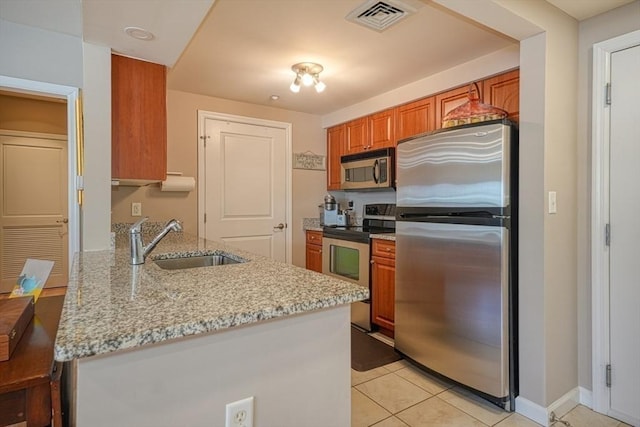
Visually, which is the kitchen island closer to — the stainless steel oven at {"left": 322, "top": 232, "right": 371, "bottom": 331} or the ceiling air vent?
the ceiling air vent

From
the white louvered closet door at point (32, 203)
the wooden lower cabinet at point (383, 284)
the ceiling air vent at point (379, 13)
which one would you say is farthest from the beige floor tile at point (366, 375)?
the white louvered closet door at point (32, 203)

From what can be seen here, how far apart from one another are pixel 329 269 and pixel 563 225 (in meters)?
2.21

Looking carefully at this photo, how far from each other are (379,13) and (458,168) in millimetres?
992

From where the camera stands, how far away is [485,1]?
5.10 feet

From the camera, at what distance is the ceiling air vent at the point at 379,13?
1851mm

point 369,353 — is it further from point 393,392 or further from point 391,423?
point 391,423

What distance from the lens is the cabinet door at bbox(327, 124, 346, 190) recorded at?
13.3 feet

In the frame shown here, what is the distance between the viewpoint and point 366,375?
239 centimetres

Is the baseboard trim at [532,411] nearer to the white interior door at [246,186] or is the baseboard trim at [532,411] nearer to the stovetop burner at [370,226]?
the stovetop burner at [370,226]

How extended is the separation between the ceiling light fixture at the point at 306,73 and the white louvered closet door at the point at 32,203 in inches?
145

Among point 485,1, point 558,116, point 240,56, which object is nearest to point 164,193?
point 240,56

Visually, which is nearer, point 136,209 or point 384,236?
point 384,236

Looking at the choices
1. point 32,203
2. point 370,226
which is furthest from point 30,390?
point 32,203

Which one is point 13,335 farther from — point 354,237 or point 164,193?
point 354,237
